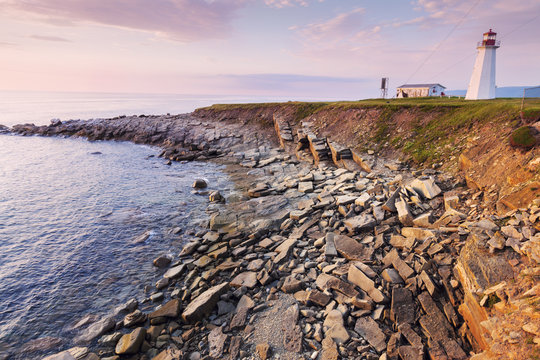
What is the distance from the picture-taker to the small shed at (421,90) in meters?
62.5

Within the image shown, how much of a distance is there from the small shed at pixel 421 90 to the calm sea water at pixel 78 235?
194ft

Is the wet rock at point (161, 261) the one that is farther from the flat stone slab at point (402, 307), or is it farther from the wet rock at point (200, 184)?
the wet rock at point (200, 184)

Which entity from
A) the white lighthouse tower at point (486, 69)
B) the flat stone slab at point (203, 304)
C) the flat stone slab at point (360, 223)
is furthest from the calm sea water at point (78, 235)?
the white lighthouse tower at point (486, 69)

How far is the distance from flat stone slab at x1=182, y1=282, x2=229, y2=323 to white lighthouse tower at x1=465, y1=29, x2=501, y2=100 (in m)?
44.2

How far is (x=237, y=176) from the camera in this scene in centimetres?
2405

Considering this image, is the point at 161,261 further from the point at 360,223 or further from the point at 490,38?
the point at 490,38

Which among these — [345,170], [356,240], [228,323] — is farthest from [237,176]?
[228,323]

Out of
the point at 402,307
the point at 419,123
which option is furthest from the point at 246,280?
the point at 419,123

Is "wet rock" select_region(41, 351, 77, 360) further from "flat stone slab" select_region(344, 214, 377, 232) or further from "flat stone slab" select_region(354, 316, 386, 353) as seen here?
"flat stone slab" select_region(344, 214, 377, 232)

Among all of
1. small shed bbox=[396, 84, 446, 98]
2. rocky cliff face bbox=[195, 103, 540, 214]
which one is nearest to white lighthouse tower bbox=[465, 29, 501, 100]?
rocky cliff face bbox=[195, 103, 540, 214]

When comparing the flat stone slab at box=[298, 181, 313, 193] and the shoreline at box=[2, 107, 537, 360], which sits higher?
the flat stone slab at box=[298, 181, 313, 193]

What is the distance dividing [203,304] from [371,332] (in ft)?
16.9

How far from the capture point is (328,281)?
862 centimetres

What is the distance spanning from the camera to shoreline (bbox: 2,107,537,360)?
6770mm
